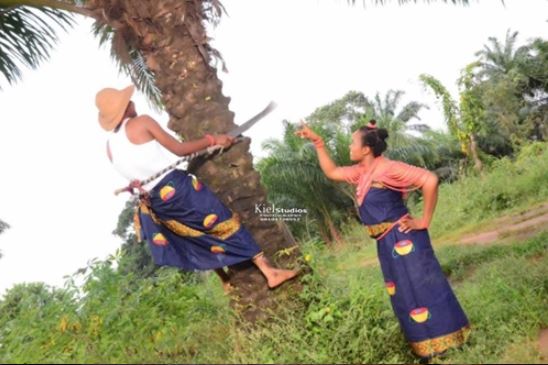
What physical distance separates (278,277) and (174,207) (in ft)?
2.76

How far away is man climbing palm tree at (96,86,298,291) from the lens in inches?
146

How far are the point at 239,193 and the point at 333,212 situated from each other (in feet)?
50.1

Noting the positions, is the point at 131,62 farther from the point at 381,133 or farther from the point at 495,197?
the point at 495,197

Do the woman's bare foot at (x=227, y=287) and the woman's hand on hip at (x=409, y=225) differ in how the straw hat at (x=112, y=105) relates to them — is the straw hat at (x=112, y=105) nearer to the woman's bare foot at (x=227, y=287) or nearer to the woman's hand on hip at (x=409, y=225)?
the woman's bare foot at (x=227, y=287)

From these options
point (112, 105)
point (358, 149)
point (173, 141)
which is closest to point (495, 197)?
point (358, 149)

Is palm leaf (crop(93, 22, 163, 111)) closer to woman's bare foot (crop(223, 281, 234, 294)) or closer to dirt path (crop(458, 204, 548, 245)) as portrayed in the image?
woman's bare foot (crop(223, 281, 234, 294))

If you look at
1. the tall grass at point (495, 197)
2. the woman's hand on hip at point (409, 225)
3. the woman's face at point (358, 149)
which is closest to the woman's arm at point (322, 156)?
the woman's face at point (358, 149)

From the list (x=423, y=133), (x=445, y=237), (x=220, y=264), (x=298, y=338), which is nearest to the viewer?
(x=298, y=338)

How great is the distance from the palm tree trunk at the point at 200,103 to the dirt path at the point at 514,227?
5630mm

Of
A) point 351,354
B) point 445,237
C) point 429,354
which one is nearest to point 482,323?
point 429,354

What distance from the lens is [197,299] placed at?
13.6 feet

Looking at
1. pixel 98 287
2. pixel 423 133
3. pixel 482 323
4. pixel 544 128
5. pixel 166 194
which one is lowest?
pixel 544 128

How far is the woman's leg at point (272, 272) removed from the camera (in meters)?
3.93

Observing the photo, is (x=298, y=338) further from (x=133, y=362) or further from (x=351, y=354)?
(x=133, y=362)
